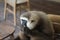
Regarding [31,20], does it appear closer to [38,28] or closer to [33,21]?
[33,21]

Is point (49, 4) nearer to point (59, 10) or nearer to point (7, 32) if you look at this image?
point (59, 10)

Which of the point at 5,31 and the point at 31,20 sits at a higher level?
the point at 31,20

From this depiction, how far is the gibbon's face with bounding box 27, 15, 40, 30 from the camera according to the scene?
1792mm

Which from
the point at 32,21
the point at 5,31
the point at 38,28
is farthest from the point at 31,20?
the point at 5,31

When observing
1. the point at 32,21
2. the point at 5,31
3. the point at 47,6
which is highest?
the point at 47,6

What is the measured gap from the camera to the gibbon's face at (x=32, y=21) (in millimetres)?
1792

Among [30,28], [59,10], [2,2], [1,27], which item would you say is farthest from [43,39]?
[2,2]

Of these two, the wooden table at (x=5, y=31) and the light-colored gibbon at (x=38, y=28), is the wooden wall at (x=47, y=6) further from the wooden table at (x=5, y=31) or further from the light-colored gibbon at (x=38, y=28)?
the wooden table at (x=5, y=31)

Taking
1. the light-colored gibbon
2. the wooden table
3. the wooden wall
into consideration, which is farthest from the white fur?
the wooden wall

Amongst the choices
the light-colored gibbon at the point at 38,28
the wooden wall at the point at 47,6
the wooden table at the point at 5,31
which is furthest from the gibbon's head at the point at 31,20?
the wooden wall at the point at 47,6

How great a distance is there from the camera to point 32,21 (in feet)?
5.87

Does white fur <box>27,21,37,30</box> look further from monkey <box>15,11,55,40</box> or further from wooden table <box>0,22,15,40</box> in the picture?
wooden table <box>0,22,15,40</box>

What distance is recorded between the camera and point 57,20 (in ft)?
7.16

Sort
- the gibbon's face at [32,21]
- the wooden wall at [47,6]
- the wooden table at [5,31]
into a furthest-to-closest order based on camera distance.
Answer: the wooden wall at [47,6] < the wooden table at [5,31] < the gibbon's face at [32,21]
